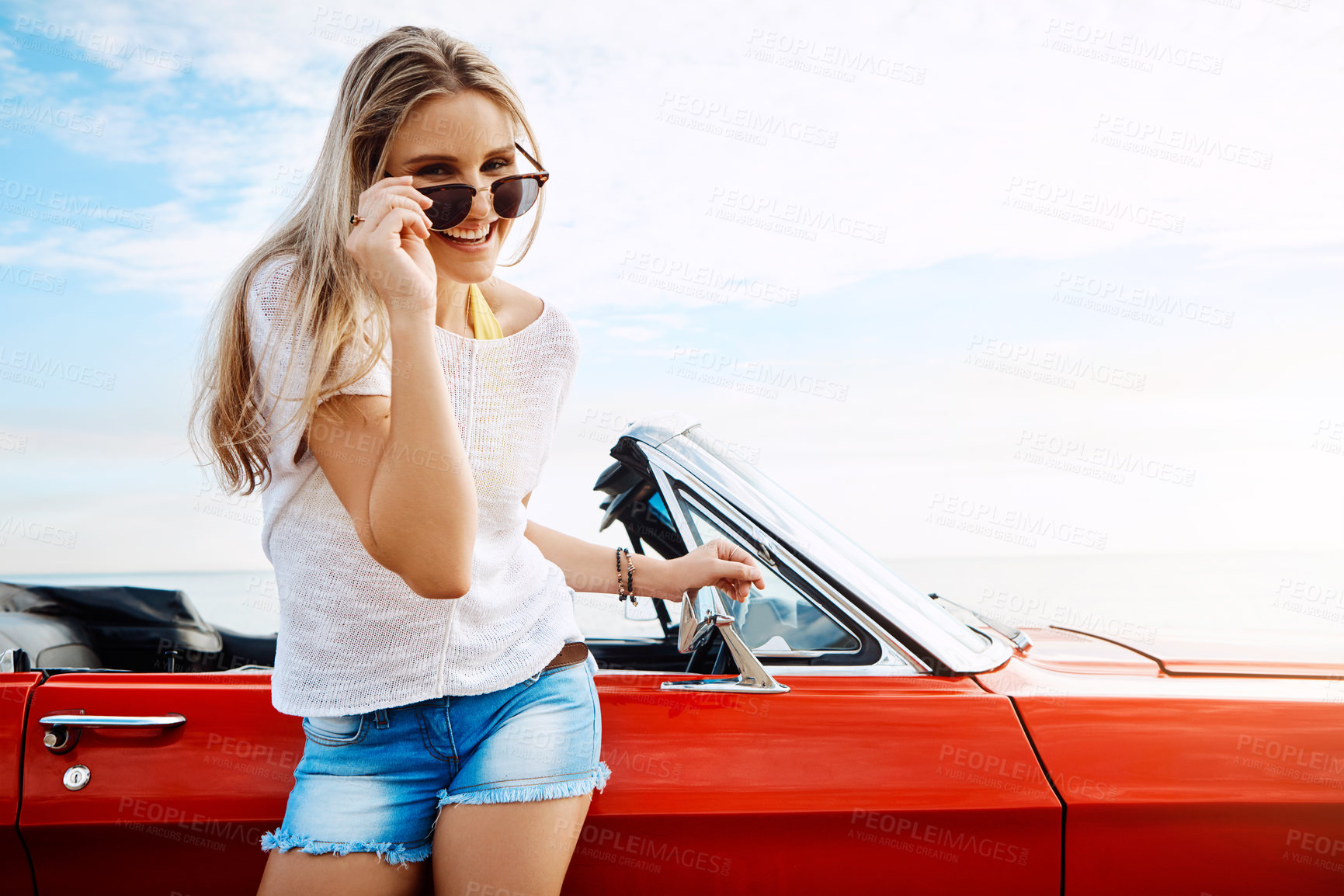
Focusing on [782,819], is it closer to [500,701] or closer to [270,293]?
[500,701]

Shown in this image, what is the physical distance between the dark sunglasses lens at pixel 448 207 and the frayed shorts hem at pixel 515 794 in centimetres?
76

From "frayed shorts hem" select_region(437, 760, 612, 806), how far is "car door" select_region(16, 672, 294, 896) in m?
0.50

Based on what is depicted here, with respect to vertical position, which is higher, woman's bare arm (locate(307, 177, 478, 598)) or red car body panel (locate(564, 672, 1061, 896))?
woman's bare arm (locate(307, 177, 478, 598))

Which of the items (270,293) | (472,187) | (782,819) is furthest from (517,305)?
(782,819)

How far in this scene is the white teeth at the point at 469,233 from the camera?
3.86 ft

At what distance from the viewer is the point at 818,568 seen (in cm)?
178

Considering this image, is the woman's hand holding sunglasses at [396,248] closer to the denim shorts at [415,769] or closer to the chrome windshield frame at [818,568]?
the denim shorts at [415,769]

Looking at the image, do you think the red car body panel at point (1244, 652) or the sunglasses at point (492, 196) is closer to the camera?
the sunglasses at point (492, 196)

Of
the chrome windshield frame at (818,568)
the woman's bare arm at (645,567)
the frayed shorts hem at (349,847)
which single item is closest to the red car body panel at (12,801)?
the frayed shorts hem at (349,847)

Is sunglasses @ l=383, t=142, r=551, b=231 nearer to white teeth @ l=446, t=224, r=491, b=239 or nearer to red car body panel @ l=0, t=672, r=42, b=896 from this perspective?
white teeth @ l=446, t=224, r=491, b=239

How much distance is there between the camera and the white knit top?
42.1 inches

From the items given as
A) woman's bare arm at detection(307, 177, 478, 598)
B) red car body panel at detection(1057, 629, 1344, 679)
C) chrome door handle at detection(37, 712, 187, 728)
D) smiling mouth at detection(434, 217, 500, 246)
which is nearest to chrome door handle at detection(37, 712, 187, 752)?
chrome door handle at detection(37, 712, 187, 728)

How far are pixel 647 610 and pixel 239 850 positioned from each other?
1407 mm

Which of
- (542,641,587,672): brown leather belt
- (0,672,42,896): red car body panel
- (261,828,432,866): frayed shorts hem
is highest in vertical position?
(542,641,587,672): brown leather belt
